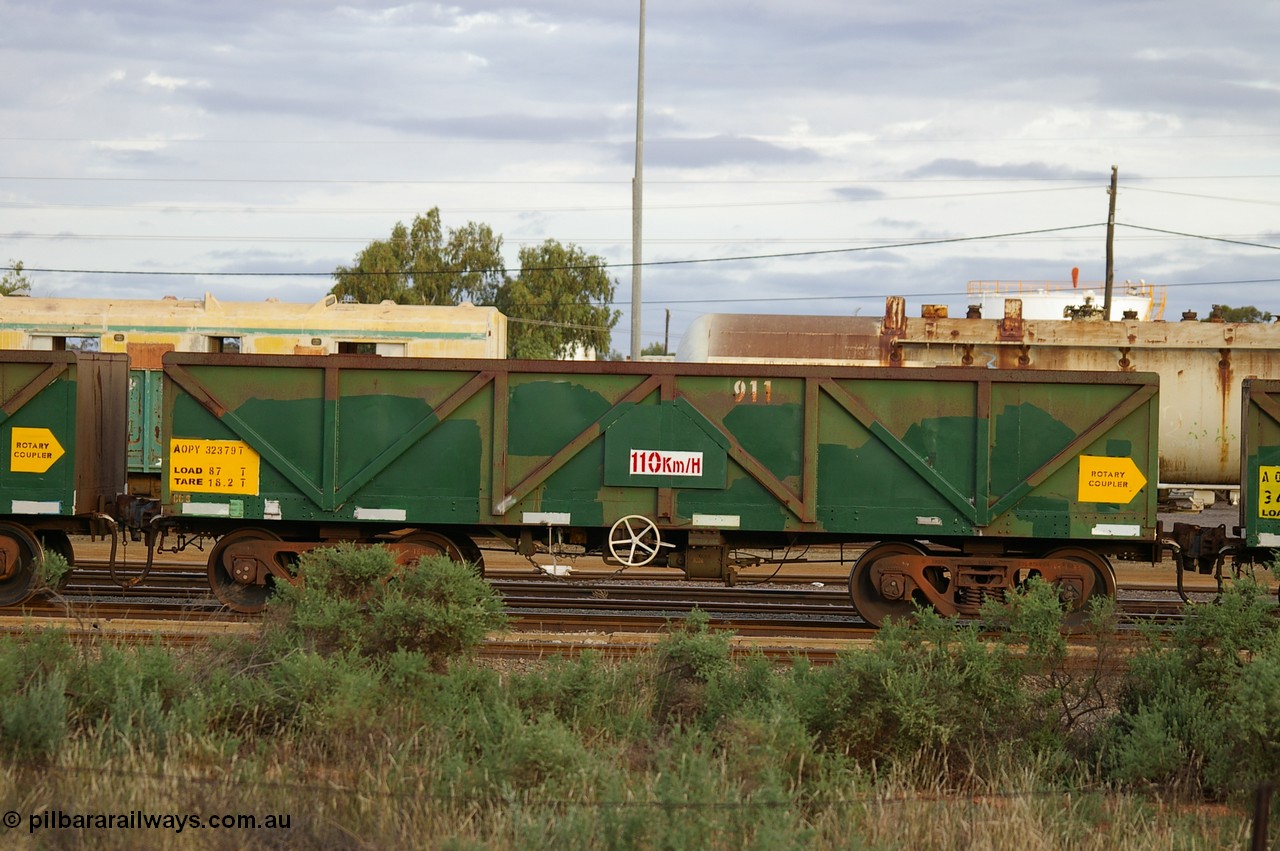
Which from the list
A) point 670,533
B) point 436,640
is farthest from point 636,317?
point 436,640

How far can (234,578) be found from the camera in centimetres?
1181

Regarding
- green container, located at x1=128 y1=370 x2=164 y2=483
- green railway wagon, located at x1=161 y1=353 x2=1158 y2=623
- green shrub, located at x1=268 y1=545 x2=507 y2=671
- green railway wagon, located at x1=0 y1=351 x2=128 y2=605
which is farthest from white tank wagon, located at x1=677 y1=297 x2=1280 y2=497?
green railway wagon, located at x1=0 y1=351 x2=128 y2=605

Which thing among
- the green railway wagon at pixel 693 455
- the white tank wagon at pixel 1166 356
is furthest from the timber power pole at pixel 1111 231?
the green railway wagon at pixel 693 455

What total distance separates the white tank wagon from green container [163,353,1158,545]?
930cm

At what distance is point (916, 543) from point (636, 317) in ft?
36.9

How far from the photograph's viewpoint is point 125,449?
13039mm

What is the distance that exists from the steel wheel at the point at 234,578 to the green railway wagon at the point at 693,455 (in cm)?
22

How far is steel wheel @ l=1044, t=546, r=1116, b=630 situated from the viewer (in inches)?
448

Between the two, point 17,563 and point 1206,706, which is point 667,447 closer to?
point 1206,706

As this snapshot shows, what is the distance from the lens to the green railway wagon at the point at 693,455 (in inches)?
446

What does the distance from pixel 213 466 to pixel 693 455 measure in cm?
496

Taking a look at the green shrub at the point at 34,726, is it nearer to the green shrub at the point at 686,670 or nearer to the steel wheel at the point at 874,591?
the green shrub at the point at 686,670

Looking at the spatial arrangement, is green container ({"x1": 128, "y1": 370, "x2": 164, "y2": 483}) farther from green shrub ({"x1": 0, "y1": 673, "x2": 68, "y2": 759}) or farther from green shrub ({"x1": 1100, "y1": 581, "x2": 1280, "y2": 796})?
green shrub ({"x1": 1100, "y1": 581, "x2": 1280, "y2": 796})

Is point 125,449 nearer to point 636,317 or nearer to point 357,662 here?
point 357,662
